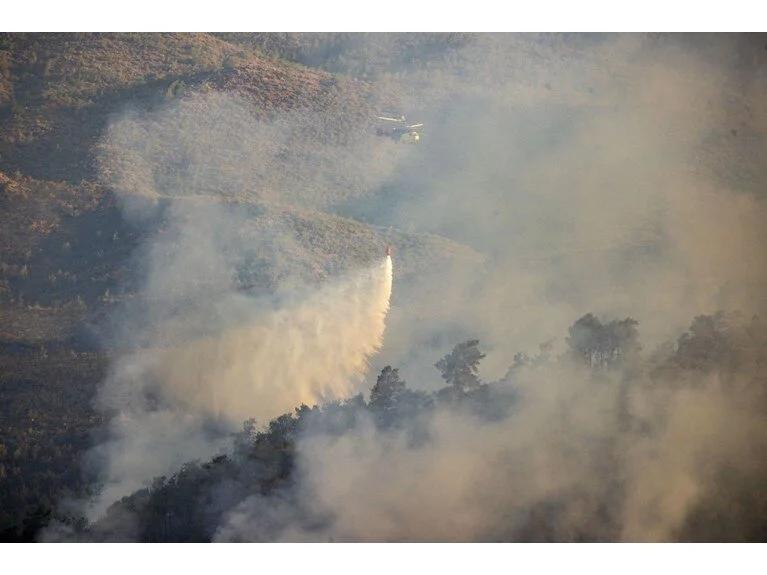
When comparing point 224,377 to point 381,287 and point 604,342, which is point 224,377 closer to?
point 381,287

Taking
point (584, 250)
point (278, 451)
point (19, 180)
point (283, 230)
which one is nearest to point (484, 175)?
point (584, 250)

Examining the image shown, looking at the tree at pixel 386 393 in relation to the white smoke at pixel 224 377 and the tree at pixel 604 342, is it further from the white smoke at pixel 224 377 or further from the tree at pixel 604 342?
the tree at pixel 604 342

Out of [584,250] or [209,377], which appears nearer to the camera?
[209,377]

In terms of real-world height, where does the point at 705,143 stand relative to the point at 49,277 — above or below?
above

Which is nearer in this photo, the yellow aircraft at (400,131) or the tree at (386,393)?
the tree at (386,393)

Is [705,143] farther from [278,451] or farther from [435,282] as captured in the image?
[278,451]

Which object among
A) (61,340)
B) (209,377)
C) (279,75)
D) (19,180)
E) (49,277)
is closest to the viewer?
(209,377)

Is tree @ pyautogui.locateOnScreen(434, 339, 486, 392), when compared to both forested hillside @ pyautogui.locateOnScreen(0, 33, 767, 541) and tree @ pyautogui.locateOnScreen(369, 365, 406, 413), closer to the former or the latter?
forested hillside @ pyautogui.locateOnScreen(0, 33, 767, 541)

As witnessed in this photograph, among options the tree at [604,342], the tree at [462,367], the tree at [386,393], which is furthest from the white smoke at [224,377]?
the tree at [604,342]
